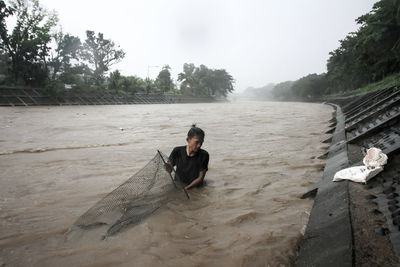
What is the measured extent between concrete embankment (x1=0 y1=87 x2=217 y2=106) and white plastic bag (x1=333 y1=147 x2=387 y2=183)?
28011mm

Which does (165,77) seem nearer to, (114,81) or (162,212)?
(114,81)

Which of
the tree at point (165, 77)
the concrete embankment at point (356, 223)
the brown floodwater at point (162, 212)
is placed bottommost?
the brown floodwater at point (162, 212)

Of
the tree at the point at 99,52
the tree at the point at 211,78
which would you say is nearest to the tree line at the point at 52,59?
the tree at the point at 99,52

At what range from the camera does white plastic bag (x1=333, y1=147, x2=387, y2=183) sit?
2.77 m

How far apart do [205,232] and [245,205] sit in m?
0.87

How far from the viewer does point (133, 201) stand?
126 inches

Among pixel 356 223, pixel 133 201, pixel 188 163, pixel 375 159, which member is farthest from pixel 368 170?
pixel 133 201

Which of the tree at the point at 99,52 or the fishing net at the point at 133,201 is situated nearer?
the fishing net at the point at 133,201

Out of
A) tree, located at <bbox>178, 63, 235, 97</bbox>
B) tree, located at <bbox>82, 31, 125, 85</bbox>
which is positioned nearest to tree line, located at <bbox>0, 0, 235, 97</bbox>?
tree, located at <bbox>82, 31, 125, 85</bbox>

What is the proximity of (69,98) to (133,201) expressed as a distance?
31.4m

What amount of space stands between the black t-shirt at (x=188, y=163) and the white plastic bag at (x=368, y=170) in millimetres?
1768

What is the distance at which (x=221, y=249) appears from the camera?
7.45 feet

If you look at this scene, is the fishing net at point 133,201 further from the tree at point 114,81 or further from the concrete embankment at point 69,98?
the tree at point 114,81

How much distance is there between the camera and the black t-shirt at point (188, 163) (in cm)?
384
